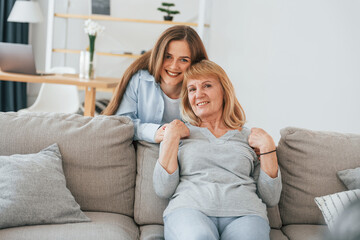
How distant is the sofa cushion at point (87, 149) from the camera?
1700 millimetres

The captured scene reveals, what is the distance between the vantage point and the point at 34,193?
59.1 inches

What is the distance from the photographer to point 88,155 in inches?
68.0

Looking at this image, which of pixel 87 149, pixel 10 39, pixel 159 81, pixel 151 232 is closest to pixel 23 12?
pixel 10 39

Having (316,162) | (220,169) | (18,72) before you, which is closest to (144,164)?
(220,169)

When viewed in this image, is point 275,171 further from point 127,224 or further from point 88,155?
point 88,155

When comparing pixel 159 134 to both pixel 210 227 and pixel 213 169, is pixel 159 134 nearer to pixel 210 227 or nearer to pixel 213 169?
pixel 213 169

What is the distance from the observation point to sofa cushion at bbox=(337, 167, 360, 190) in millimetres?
1699

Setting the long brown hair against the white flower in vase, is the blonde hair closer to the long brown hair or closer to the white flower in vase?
the long brown hair

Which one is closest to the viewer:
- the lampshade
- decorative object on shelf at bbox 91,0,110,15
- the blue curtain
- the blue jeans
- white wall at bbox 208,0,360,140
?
the blue jeans

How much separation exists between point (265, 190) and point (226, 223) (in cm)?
22

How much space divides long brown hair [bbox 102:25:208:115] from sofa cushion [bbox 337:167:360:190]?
2.73 ft

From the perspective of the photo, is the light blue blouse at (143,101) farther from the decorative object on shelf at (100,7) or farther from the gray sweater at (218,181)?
the decorative object on shelf at (100,7)

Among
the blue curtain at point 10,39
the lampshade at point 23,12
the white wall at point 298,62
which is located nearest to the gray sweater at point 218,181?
the white wall at point 298,62

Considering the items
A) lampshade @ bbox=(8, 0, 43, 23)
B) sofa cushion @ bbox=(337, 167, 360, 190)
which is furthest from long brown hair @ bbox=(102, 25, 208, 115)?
lampshade @ bbox=(8, 0, 43, 23)
